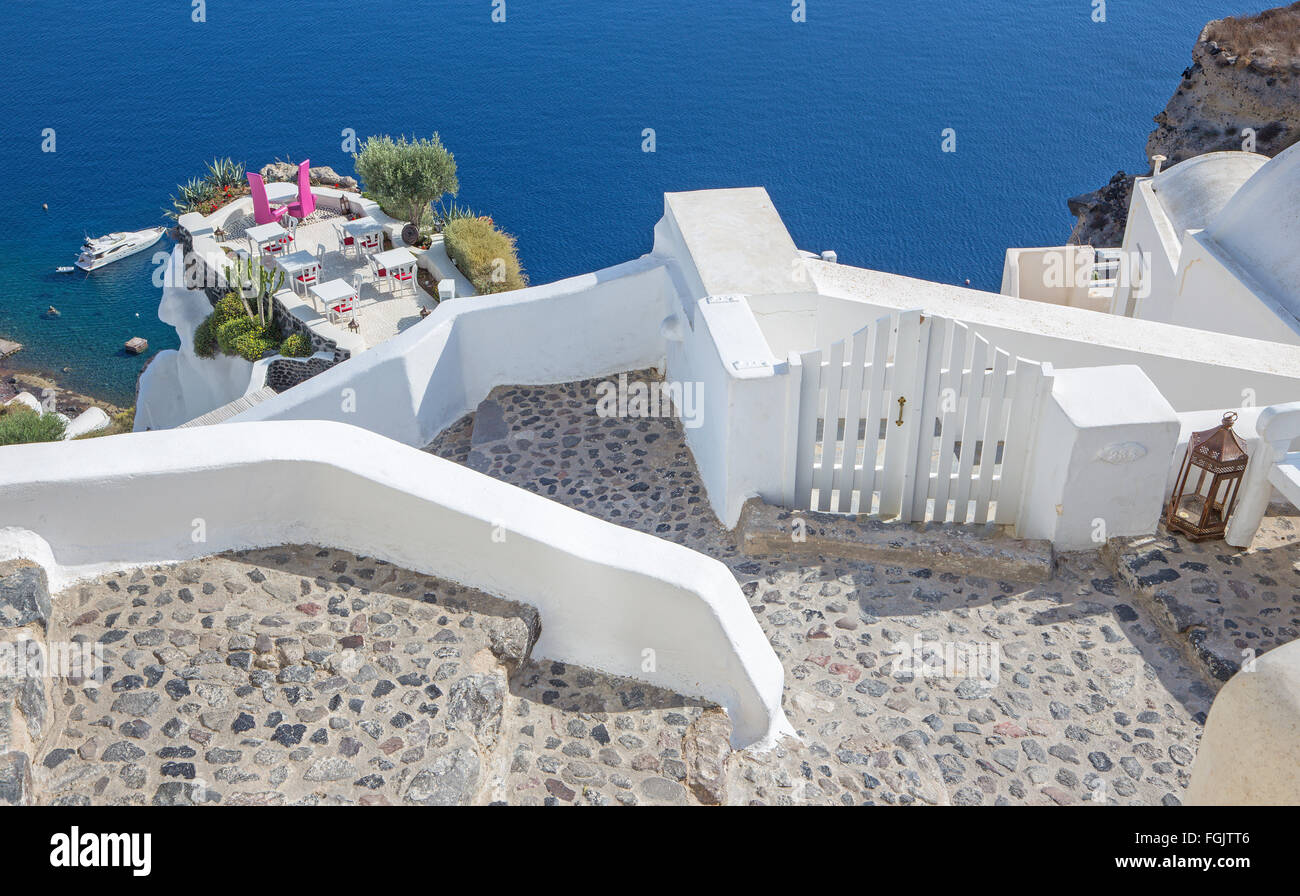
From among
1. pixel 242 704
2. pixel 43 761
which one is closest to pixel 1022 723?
pixel 242 704

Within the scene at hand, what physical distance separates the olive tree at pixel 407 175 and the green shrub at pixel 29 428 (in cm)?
865

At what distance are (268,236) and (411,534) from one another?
1936cm

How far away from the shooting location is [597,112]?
4772 centimetres

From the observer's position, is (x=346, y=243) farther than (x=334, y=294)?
Yes

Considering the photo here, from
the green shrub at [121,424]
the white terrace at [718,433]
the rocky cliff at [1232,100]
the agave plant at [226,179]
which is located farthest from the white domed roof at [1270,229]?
the green shrub at [121,424]

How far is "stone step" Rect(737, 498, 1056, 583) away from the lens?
6734 millimetres

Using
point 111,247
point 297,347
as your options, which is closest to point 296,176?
point 297,347

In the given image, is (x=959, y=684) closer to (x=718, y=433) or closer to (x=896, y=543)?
(x=896, y=543)

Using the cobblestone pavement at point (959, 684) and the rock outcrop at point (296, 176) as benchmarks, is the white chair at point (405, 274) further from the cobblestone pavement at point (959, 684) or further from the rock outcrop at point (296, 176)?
the cobblestone pavement at point (959, 684)

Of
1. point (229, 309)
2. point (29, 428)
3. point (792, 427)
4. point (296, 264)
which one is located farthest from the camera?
point (29, 428)

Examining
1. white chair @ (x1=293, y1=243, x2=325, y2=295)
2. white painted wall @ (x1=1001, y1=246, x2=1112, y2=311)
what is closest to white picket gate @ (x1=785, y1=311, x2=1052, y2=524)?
white painted wall @ (x1=1001, y1=246, x2=1112, y2=311)

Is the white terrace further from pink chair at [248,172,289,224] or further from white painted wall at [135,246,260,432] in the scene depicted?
pink chair at [248,172,289,224]

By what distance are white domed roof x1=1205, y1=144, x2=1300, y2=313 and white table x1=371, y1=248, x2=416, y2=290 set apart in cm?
1448

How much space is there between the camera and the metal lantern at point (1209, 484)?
21.2 feet
